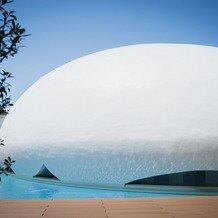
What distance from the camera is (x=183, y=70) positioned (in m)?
13.4

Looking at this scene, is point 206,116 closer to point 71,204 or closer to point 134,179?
point 134,179

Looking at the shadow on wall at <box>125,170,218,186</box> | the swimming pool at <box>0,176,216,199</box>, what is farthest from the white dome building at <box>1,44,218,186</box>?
the shadow on wall at <box>125,170,218,186</box>

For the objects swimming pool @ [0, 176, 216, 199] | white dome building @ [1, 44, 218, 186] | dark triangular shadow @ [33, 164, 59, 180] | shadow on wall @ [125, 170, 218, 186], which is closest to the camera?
swimming pool @ [0, 176, 216, 199]

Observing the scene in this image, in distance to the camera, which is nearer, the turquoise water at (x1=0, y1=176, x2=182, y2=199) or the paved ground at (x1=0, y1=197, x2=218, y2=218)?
the paved ground at (x1=0, y1=197, x2=218, y2=218)

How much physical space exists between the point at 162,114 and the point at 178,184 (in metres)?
2.63

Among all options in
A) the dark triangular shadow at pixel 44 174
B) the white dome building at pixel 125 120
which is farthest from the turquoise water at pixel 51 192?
the dark triangular shadow at pixel 44 174

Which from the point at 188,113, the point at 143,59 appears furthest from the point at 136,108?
the point at 143,59

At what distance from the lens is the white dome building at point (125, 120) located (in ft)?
38.5

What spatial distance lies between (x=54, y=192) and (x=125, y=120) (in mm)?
3635

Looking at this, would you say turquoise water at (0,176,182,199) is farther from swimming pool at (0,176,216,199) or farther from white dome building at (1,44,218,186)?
white dome building at (1,44,218,186)

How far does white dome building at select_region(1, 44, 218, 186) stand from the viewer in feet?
38.5

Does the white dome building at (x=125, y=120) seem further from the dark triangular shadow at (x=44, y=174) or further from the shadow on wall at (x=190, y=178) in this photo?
the shadow on wall at (x=190, y=178)

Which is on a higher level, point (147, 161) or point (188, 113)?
point (188, 113)

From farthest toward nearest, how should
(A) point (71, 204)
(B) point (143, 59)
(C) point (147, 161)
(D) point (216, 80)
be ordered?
(B) point (143, 59), (D) point (216, 80), (C) point (147, 161), (A) point (71, 204)
